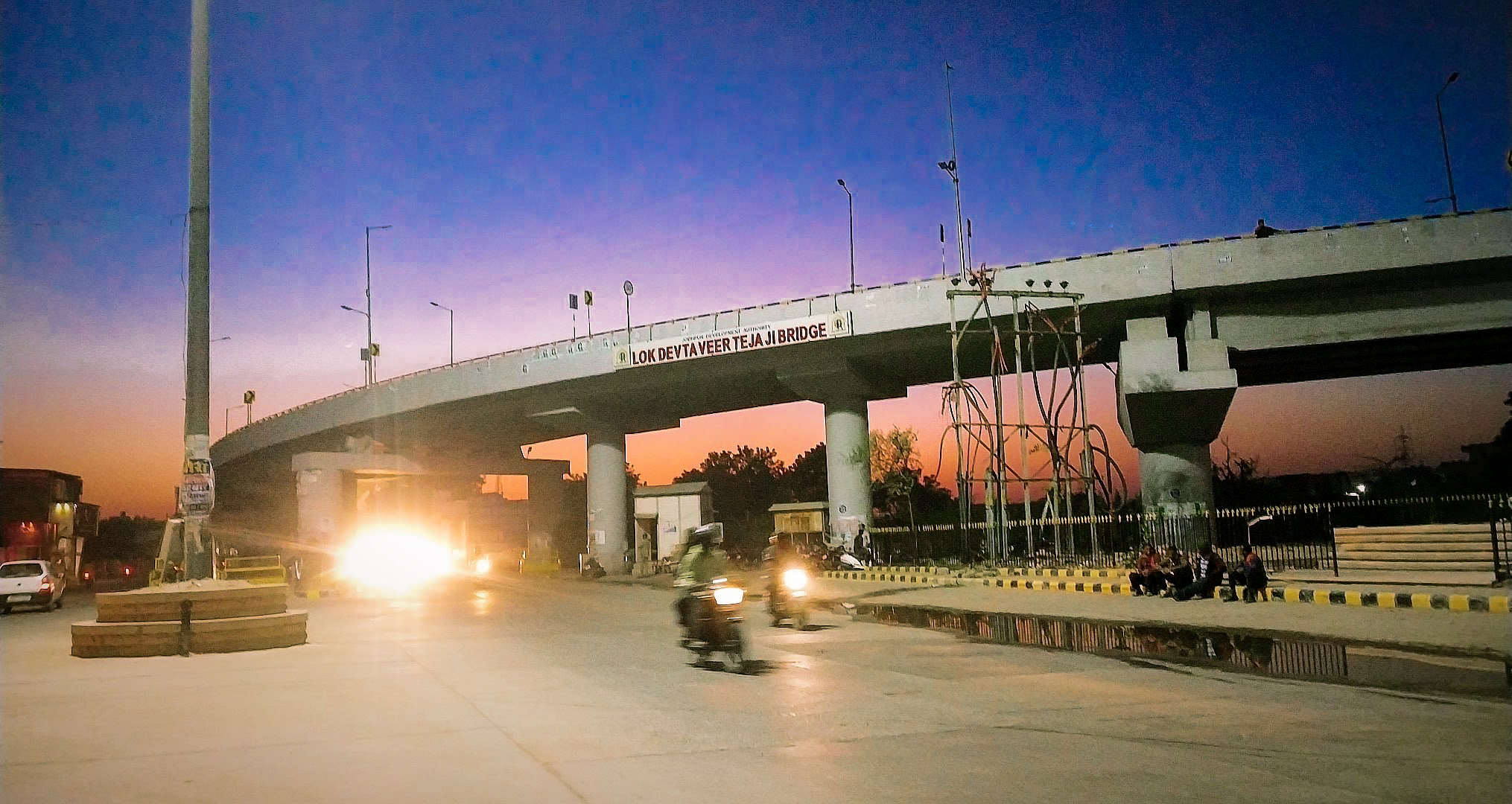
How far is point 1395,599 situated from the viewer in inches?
656

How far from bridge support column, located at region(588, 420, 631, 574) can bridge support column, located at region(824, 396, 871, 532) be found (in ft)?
43.4

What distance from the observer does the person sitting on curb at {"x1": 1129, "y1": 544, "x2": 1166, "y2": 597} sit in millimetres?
21016

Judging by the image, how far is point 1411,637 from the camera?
13266mm

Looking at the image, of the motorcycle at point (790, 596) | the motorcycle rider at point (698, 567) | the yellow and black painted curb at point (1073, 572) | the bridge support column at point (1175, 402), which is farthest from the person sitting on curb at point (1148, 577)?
the bridge support column at point (1175, 402)

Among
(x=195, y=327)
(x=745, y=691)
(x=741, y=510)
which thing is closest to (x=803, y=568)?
(x=745, y=691)

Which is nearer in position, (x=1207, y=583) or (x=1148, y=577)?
(x=1207, y=583)

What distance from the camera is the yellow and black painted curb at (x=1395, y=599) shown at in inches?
613

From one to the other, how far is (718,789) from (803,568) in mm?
11804

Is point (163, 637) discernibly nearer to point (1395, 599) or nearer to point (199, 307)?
point (199, 307)

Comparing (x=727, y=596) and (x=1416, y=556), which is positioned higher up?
(x=727, y=596)

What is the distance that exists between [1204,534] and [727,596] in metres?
18.1

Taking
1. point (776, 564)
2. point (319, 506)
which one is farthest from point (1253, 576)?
point (319, 506)

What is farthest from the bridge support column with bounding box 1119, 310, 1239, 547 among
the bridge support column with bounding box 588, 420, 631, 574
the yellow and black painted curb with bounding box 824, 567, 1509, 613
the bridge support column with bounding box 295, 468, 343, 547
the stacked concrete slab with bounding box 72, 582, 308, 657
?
the bridge support column with bounding box 295, 468, 343, 547

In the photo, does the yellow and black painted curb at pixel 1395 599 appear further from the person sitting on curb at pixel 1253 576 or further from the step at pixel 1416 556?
the step at pixel 1416 556
